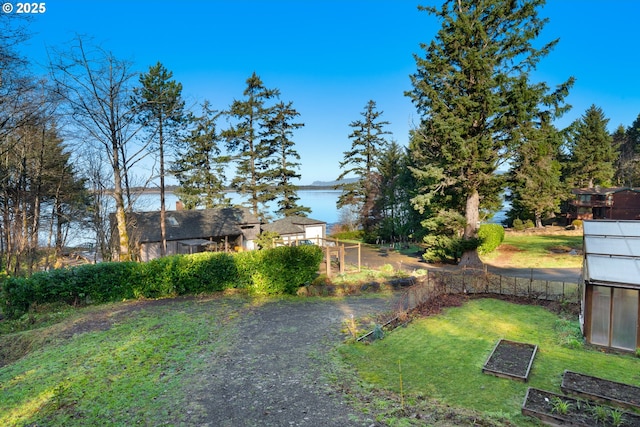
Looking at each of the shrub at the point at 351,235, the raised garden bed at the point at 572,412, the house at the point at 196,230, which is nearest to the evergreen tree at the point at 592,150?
the shrub at the point at 351,235

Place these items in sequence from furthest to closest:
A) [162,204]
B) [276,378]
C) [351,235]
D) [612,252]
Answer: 1. [351,235]
2. [162,204]
3. [612,252]
4. [276,378]

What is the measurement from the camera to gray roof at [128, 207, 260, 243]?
87.6ft

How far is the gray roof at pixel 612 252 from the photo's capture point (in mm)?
8805

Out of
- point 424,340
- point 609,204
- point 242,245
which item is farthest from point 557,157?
point 424,340

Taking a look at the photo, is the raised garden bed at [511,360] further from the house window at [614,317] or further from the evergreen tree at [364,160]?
the evergreen tree at [364,160]

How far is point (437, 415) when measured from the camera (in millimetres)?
5828

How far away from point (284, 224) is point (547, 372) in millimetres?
26867

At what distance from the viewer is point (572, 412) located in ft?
18.7

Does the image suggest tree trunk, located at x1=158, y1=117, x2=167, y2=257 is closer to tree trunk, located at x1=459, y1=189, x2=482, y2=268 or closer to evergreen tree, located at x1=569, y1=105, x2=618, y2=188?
tree trunk, located at x1=459, y1=189, x2=482, y2=268

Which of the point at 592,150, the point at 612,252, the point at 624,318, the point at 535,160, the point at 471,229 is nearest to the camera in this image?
the point at 624,318

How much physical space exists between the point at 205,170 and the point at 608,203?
39239 mm

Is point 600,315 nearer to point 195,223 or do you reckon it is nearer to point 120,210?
point 120,210

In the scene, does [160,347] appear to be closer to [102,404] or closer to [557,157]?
[102,404]

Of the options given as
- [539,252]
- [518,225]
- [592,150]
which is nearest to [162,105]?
[539,252]
